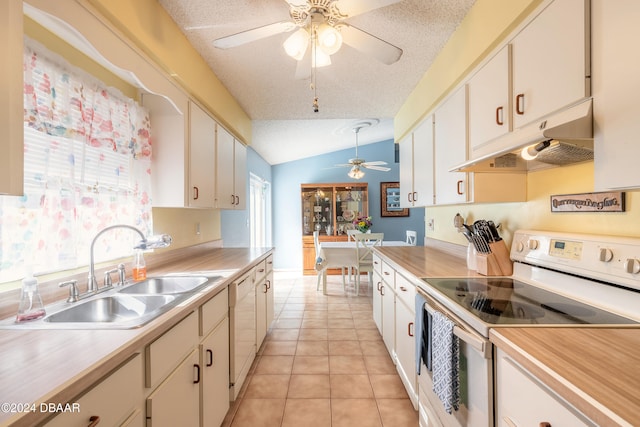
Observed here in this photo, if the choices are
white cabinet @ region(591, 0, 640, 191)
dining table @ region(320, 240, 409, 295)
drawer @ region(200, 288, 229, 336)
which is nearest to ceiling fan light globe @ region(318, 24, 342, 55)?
white cabinet @ region(591, 0, 640, 191)

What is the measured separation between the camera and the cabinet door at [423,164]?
2.27 meters

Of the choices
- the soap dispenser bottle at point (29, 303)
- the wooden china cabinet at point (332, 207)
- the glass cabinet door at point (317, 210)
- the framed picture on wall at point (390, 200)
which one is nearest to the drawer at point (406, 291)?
the soap dispenser bottle at point (29, 303)

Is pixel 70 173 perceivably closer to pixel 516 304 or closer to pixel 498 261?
pixel 516 304

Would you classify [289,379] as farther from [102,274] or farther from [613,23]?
[613,23]

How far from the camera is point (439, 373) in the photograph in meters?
1.22

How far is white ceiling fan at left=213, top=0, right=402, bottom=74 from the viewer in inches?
50.8

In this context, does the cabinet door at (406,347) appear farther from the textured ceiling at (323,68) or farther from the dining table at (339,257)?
the dining table at (339,257)

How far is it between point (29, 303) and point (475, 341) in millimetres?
1554

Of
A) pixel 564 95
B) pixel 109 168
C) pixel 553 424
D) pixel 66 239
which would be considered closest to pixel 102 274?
pixel 66 239

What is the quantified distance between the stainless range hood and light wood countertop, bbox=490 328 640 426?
609 millimetres

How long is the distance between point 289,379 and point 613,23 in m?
2.51

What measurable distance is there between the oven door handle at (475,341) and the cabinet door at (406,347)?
67cm

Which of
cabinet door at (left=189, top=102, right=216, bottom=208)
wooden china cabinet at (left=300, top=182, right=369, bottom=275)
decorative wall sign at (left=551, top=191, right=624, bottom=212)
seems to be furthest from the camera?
wooden china cabinet at (left=300, top=182, right=369, bottom=275)

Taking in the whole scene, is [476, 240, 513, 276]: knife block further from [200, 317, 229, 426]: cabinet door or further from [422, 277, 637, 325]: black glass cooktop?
[200, 317, 229, 426]: cabinet door
